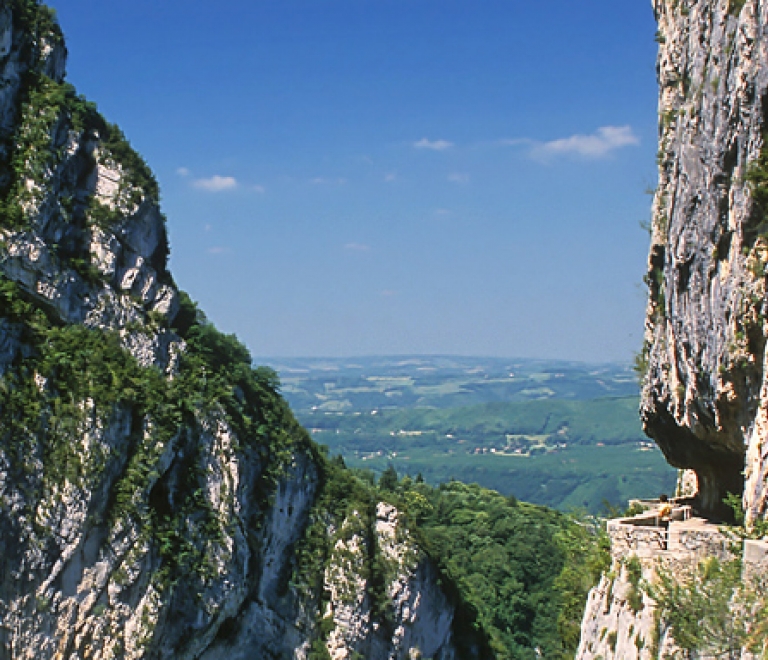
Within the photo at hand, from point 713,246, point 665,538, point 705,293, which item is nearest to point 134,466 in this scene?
point 665,538

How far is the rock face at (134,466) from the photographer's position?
39.2m

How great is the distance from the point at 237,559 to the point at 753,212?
3462 centimetres

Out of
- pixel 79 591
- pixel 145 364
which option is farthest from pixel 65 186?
pixel 79 591

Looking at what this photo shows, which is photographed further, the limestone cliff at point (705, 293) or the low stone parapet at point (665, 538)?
the low stone parapet at point (665, 538)

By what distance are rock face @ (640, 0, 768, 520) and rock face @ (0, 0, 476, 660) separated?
85.6ft

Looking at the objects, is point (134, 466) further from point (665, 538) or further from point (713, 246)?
point (713, 246)

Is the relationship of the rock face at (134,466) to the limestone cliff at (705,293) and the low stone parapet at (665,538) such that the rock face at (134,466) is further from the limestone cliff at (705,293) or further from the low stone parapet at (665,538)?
the low stone parapet at (665,538)

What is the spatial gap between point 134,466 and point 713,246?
1204 inches

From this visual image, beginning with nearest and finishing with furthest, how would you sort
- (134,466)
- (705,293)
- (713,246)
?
(713,246)
(705,293)
(134,466)

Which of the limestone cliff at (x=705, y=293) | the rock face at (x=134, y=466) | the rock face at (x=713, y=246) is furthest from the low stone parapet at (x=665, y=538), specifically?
the rock face at (x=134, y=466)

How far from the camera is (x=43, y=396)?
40.1 m

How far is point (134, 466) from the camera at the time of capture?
4200 cm

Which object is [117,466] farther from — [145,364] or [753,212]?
[753,212]

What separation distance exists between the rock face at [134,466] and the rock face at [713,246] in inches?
1027
